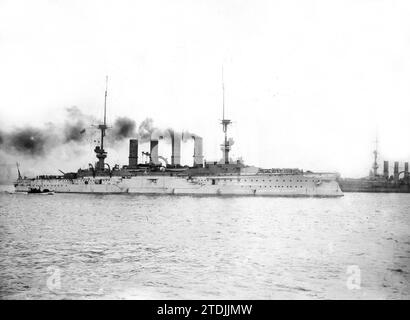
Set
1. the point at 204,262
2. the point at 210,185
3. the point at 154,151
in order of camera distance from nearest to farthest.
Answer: the point at 204,262 < the point at 210,185 < the point at 154,151

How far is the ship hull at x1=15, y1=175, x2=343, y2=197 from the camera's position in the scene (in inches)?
1677

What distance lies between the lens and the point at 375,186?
77.4 meters

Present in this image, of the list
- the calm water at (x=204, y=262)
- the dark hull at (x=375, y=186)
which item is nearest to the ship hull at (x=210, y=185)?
the calm water at (x=204, y=262)

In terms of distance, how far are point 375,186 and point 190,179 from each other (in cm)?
4784

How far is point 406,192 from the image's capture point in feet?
246

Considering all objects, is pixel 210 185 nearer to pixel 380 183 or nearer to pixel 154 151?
pixel 154 151

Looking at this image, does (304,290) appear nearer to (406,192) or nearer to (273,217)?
(273,217)

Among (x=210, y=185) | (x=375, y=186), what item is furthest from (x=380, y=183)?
(x=210, y=185)

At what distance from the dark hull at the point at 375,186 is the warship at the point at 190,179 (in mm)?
37774

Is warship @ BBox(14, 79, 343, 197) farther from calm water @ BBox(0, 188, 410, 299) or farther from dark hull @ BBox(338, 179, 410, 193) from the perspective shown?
dark hull @ BBox(338, 179, 410, 193)

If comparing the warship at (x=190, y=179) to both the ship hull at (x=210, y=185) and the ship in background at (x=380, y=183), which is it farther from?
the ship in background at (x=380, y=183)

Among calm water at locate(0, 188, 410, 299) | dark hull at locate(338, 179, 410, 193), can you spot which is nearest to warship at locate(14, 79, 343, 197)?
calm water at locate(0, 188, 410, 299)
